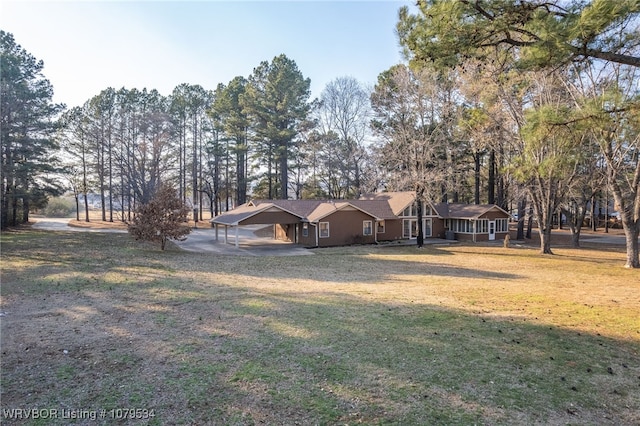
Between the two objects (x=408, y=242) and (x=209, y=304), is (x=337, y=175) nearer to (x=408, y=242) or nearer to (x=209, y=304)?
(x=408, y=242)

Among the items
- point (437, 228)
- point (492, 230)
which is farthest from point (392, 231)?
point (492, 230)

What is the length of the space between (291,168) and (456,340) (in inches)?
1432

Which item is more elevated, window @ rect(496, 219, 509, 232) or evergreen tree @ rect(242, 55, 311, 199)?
evergreen tree @ rect(242, 55, 311, 199)

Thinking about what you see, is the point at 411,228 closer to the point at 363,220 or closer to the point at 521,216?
the point at 363,220

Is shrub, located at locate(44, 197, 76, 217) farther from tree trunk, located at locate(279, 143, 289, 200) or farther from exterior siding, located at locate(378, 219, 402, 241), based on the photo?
exterior siding, located at locate(378, 219, 402, 241)

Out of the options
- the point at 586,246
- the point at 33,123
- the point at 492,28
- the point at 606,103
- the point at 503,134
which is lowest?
the point at 586,246

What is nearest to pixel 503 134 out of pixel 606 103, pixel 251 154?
pixel 606 103

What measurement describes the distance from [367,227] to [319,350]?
2234 centimetres

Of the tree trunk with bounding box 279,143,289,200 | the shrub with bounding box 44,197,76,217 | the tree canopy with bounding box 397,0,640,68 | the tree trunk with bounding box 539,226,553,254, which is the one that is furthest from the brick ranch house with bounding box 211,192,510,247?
the shrub with bounding box 44,197,76,217

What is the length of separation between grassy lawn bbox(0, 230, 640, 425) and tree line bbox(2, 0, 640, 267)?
161 inches

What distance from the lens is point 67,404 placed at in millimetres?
3984

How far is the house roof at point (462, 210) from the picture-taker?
1159 inches

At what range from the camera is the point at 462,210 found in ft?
101

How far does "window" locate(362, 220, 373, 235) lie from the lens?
89.6 feet
